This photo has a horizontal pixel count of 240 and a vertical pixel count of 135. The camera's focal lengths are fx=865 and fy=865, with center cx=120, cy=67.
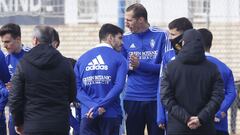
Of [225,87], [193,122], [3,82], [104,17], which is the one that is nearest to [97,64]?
[3,82]

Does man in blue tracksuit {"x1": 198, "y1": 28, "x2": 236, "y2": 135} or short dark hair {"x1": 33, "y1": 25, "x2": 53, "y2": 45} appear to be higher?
short dark hair {"x1": 33, "y1": 25, "x2": 53, "y2": 45}

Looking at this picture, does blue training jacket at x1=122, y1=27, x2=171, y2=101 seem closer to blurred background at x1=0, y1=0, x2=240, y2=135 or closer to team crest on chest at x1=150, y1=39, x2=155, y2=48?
team crest on chest at x1=150, y1=39, x2=155, y2=48

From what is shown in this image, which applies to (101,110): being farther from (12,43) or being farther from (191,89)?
(191,89)

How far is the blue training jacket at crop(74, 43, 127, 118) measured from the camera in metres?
10.3

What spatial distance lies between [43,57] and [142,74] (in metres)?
2.31

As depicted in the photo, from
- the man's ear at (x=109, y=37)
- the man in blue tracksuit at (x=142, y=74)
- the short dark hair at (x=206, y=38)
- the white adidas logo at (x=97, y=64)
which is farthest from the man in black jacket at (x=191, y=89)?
the man in blue tracksuit at (x=142, y=74)

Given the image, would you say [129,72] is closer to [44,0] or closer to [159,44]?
[159,44]

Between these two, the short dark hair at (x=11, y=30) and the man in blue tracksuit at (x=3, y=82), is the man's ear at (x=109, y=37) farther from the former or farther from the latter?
the man in blue tracksuit at (x=3, y=82)

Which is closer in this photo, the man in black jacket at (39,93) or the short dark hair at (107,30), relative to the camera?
the man in black jacket at (39,93)

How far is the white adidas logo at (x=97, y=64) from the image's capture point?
10.4 metres

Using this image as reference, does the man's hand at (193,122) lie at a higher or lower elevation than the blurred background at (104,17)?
lower

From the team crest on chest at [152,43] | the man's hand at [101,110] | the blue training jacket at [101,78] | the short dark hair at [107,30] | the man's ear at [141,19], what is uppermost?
the man's ear at [141,19]

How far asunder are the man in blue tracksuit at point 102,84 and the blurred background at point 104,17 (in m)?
5.88

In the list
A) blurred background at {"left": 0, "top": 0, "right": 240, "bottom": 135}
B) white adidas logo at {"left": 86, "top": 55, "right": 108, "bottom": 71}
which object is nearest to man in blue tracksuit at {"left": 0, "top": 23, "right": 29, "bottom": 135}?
white adidas logo at {"left": 86, "top": 55, "right": 108, "bottom": 71}
